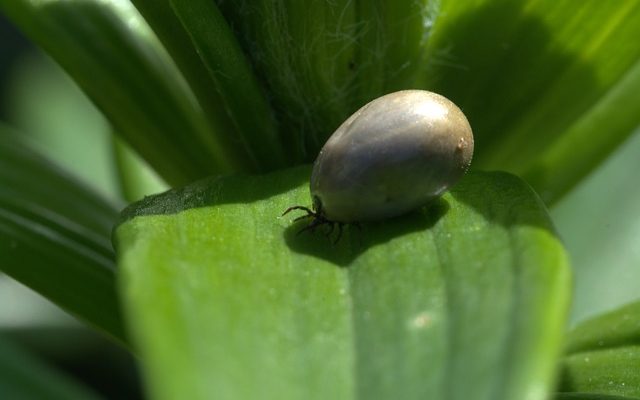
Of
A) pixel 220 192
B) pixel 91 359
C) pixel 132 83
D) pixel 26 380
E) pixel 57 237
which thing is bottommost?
pixel 91 359

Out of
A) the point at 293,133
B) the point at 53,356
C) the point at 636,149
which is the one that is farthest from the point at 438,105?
the point at 53,356

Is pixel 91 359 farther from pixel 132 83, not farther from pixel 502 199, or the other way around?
pixel 502 199

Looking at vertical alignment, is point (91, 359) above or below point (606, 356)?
below

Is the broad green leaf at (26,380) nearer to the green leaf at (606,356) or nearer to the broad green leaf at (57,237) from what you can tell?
the broad green leaf at (57,237)

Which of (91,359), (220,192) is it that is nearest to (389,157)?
(220,192)

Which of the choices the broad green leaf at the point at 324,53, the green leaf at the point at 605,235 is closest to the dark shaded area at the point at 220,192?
the broad green leaf at the point at 324,53

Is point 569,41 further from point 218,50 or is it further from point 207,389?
point 207,389

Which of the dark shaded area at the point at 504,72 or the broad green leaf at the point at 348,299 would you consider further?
the dark shaded area at the point at 504,72
